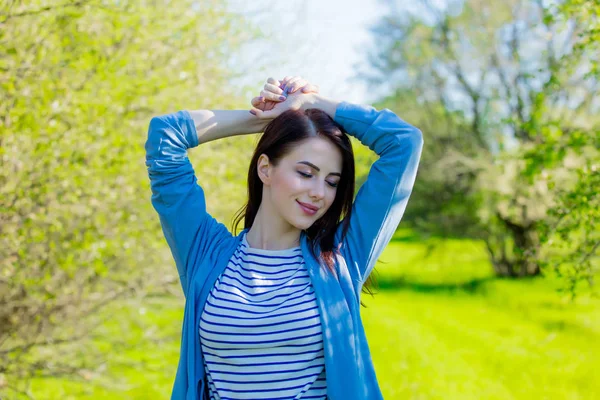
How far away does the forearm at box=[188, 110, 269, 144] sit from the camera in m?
2.63

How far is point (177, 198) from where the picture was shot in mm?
2537

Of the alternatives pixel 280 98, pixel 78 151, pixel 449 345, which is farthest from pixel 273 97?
pixel 449 345

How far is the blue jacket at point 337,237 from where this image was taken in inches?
89.3

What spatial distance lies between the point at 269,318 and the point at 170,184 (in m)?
0.62

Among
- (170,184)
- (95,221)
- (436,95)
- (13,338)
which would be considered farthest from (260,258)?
(436,95)

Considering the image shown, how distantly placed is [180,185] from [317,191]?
50 centimetres

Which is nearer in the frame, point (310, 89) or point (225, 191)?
point (310, 89)

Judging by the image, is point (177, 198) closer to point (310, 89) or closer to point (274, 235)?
point (274, 235)

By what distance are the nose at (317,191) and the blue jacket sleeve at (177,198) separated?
0.39m

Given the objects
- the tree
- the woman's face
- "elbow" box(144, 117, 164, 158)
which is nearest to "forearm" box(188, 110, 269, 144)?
"elbow" box(144, 117, 164, 158)

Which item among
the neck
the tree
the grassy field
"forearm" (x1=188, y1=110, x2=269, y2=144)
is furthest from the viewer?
the tree

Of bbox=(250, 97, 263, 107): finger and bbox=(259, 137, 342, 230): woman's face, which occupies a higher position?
bbox=(250, 97, 263, 107): finger

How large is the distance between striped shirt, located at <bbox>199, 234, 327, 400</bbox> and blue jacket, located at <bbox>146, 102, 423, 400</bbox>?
1.9 inches

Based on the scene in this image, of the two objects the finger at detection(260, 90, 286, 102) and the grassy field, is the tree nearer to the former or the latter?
the grassy field
